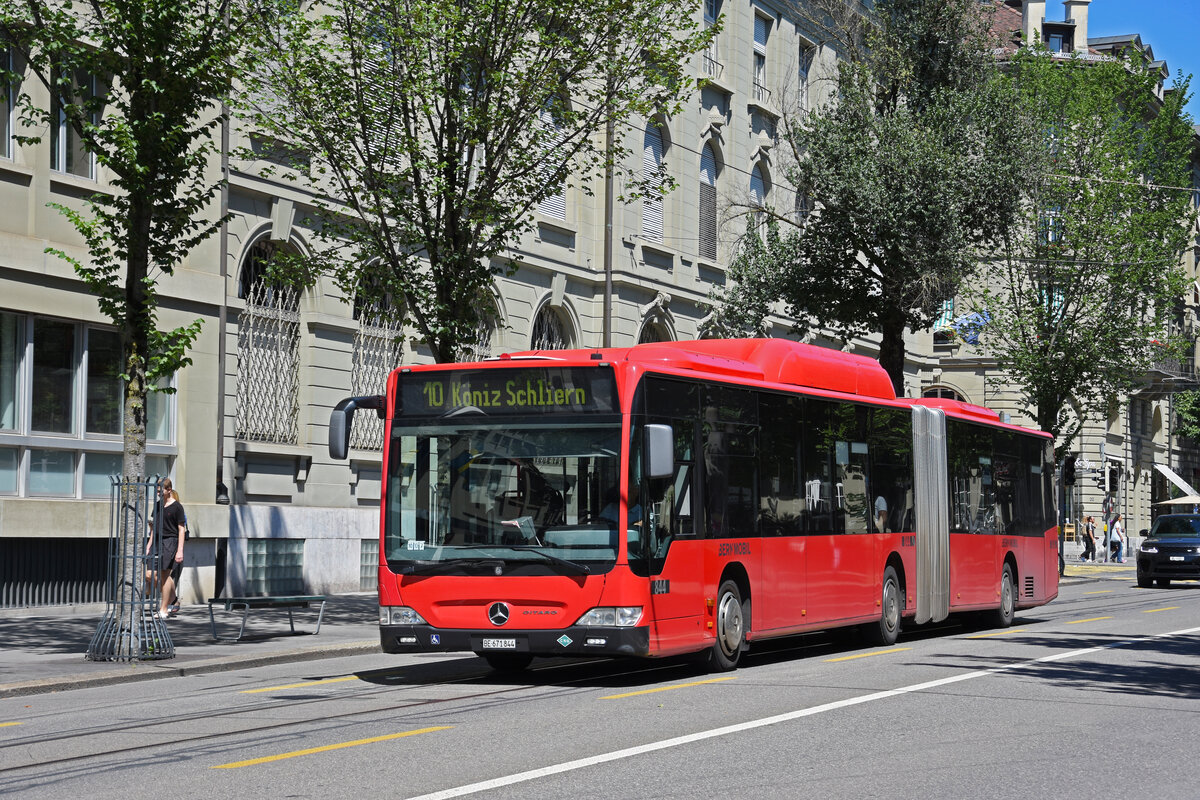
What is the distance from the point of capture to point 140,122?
51.5ft

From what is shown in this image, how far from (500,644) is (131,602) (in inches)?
181

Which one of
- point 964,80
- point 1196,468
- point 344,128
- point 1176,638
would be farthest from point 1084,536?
point 344,128

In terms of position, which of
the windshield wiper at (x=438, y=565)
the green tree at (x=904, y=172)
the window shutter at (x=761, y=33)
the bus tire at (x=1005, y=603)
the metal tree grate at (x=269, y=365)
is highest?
the window shutter at (x=761, y=33)

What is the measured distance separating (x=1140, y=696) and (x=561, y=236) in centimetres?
2251

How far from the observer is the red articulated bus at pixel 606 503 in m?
13.2

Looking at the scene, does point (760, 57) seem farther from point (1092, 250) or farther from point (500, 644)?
point (500, 644)

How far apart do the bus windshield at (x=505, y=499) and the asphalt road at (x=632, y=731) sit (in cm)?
110

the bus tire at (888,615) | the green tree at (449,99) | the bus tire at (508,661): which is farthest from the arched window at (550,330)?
the bus tire at (508,661)

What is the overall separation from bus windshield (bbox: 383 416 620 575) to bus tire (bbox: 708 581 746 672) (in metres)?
1.98

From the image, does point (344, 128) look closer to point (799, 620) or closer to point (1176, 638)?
point (799, 620)

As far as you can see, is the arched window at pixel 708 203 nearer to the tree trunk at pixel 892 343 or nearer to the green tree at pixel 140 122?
the tree trunk at pixel 892 343

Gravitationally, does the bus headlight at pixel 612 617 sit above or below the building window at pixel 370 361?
below

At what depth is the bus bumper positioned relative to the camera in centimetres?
1306

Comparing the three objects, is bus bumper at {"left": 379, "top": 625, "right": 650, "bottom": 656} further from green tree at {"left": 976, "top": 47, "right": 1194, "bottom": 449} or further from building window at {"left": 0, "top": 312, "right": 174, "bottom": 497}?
green tree at {"left": 976, "top": 47, "right": 1194, "bottom": 449}
